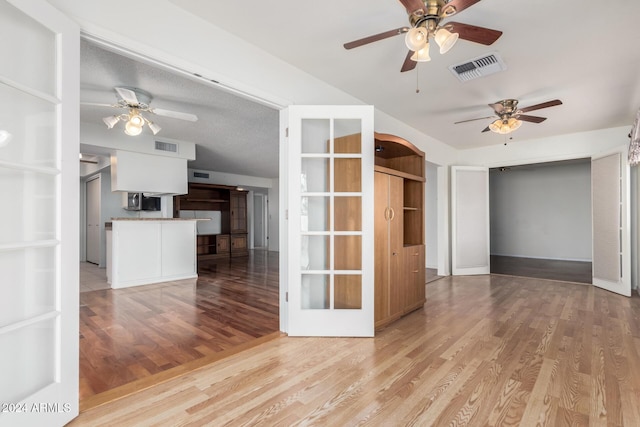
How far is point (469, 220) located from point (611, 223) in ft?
6.67

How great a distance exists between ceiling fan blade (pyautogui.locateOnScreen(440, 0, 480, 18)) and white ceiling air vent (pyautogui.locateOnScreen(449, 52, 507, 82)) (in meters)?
1.24

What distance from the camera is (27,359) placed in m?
1.47

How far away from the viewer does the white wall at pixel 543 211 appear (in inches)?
309

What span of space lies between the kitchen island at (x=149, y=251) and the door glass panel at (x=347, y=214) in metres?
4.00

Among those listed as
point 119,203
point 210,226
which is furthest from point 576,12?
point 210,226

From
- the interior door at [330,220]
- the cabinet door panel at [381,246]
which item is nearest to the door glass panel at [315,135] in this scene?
the interior door at [330,220]

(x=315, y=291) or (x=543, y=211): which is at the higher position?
(x=543, y=211)

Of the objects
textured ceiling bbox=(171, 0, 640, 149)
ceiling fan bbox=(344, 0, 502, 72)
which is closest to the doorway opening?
textured ceiling bbox=(171, 0, 640, 149)

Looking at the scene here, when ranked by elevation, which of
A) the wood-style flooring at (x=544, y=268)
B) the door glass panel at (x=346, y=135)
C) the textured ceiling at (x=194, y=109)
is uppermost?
the textured ceiling at (x=194, y=109)

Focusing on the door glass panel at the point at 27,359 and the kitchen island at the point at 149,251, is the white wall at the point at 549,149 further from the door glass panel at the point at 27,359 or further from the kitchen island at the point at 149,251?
the door glass panel at the point at 27,359

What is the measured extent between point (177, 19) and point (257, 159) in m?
5.50

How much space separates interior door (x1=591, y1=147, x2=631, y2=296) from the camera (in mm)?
4457

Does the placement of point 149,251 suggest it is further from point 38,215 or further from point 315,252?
point 38,215

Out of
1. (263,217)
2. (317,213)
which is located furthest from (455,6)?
(263,217)
